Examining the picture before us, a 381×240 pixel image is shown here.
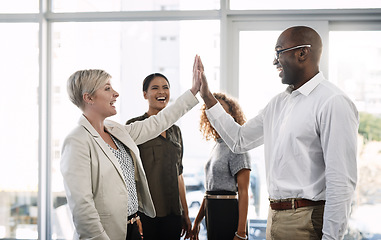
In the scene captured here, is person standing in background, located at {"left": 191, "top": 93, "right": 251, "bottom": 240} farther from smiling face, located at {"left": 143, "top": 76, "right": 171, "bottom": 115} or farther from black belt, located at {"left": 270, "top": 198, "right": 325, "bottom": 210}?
black belt, located at {"left": 270, "top": 198, "right": 325, "bottom": 210}

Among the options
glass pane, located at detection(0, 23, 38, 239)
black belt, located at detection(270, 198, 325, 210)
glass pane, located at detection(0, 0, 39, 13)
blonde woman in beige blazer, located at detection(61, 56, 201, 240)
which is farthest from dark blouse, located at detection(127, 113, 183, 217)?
glass pane, located at detection(0, 0, 39, 13)

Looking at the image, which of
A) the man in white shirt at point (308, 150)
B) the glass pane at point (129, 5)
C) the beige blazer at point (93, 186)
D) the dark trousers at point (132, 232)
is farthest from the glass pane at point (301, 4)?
the dark trousers at point (132, 232)

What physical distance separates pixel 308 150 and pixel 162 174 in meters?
1.03

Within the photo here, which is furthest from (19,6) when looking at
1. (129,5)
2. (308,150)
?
(308,150)

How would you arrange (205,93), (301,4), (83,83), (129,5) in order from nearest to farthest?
1. (83,83)
2. (205,93)
3. (301,4)
4. (129,5)

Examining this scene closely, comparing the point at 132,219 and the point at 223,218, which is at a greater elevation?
the point at 132,219

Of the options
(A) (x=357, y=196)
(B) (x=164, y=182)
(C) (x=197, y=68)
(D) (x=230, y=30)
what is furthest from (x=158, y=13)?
(A) (x=357, y=196)

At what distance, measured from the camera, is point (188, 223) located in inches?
107

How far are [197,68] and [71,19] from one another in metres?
1.73

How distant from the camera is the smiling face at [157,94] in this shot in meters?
2.65

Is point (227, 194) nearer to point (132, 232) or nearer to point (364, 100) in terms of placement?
point (132, 232)

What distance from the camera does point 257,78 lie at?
343cm

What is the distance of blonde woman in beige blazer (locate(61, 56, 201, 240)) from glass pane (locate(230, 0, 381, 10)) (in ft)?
5.90

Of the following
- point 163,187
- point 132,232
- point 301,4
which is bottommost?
point 132,232
